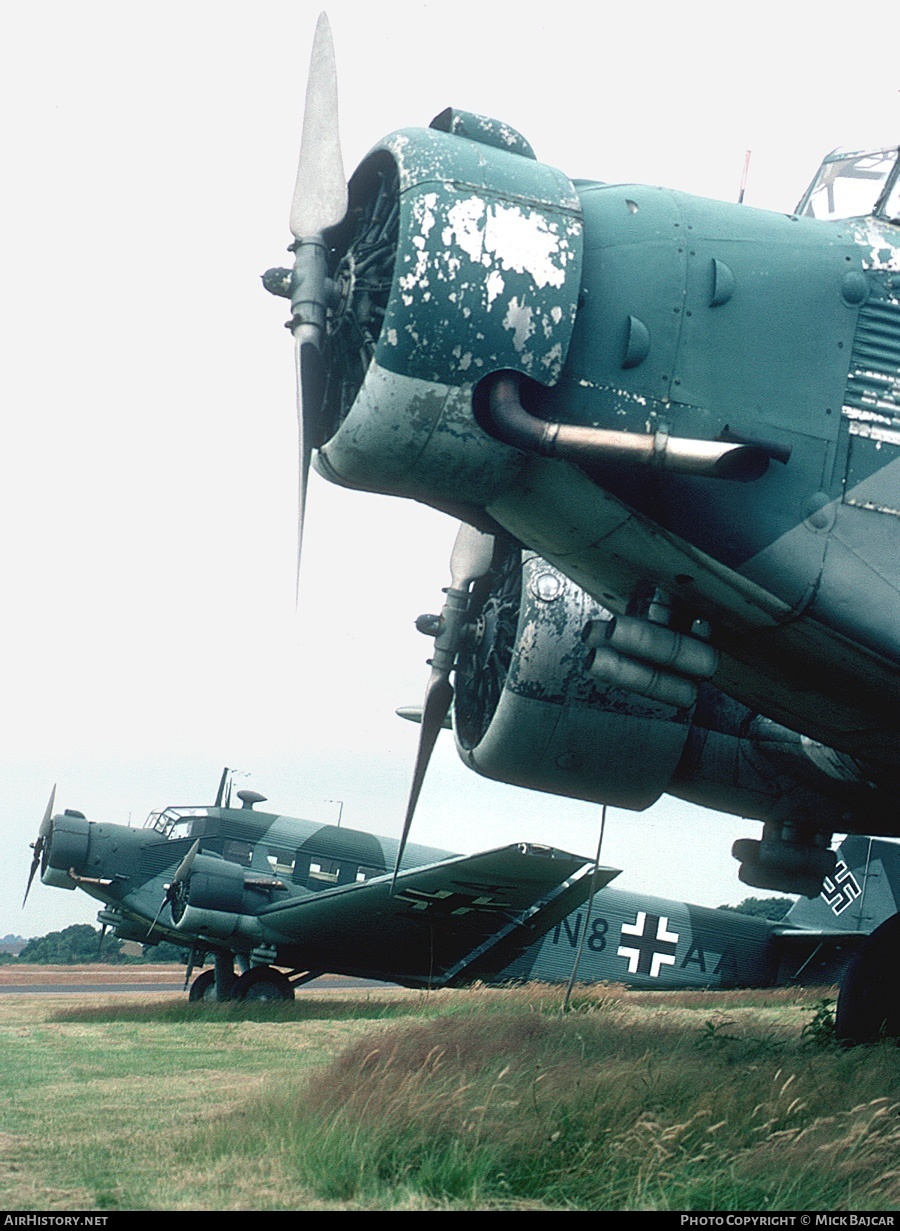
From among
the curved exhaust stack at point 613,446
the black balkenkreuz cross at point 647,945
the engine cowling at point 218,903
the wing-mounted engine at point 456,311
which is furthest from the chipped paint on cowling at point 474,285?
the black balkenkreuz cross at point 647,945

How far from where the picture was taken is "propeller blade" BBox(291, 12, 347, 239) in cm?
656

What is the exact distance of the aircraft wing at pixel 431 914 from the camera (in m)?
17.5

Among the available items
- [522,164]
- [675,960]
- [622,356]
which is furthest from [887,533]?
[675,960]

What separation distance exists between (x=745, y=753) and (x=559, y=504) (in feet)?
14.6

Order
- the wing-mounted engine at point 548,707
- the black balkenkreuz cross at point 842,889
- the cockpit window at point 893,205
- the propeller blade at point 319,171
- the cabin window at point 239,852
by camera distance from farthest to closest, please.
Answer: the black balkenkreuz cross at point 842,889
the cabin window at point 239,852
the wing-mounted engine at point 548,707
the cockpit window at point 893,205
the propeller blade at point 319,171

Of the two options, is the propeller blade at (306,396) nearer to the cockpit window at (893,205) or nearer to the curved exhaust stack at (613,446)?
the curved exhaust stack at (613,446)

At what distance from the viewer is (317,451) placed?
22.0 ft

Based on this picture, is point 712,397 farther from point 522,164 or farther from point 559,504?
point 522,164

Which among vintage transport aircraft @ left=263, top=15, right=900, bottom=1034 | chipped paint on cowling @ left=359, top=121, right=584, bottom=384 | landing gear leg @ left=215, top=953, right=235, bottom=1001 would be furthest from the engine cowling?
chipped paint on cowling @ left=359, top=121, right=584, bottom=384

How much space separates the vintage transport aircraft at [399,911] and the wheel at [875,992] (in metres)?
7.48

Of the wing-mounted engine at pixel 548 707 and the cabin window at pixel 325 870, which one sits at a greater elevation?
the wing-mounted engine at pixel 548 707

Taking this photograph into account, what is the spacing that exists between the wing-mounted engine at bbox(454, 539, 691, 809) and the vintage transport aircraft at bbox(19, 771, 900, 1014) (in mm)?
7632

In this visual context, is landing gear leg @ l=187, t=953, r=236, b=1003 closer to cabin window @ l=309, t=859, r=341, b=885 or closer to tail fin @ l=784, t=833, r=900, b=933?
cabin window @ l=309, t=859, r=341, b=885

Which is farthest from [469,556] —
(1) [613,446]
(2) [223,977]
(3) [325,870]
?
(3) [325,870]
